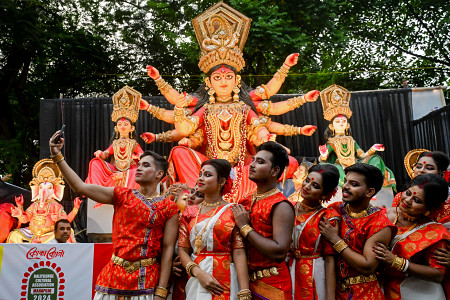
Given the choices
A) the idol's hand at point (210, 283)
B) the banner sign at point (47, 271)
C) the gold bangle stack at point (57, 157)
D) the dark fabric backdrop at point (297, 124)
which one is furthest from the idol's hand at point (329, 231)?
the dark fabric backdrop at point (297, 124)

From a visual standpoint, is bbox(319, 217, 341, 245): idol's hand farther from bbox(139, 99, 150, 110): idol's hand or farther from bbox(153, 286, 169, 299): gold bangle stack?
bbox(139, 99, 150, 110): idol's hand

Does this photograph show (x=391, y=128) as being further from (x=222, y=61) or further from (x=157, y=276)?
(x=157, y=276)

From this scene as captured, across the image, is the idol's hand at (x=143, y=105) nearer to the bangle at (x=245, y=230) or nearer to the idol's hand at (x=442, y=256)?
the bangle at (x=245, y=230)

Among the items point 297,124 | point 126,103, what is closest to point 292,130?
point 297,124

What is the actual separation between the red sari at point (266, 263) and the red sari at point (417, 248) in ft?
1.89

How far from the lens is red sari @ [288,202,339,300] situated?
2.33 m

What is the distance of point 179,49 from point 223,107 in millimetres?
5278

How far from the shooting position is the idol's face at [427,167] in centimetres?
318

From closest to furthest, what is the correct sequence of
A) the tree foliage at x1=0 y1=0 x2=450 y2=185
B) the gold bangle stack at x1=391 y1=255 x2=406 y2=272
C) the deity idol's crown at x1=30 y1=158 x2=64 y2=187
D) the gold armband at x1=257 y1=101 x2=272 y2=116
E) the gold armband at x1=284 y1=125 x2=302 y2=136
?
the gold bangle stack at x1=391 y1=255 x2=406 y2=272 → the deity idol's crown at x1=30 y1=158 x2=64 y2=187 → the gold armband at x1=284 y1=125 x2=302 y2=136 → the gold armband at x1=257 y1=101 x2=272 y2=116 → the tree foliage at x1=0 y1=0 x2=450 y2=185

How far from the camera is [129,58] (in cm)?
1087

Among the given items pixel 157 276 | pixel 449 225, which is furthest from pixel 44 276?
pixel 449 225

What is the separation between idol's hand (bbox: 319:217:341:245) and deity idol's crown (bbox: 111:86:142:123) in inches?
159

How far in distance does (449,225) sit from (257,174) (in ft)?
4.14

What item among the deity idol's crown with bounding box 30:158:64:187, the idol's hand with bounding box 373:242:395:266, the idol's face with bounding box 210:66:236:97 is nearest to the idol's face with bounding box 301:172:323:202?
the idol's hand with bounding box 373:242:395:266
